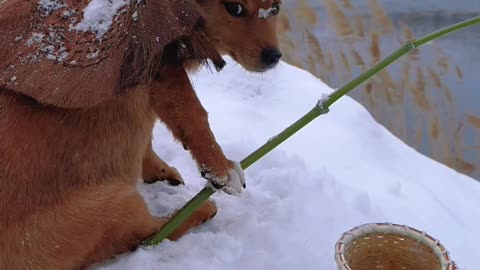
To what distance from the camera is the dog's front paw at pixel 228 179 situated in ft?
3.35

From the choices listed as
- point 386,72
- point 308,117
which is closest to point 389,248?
point 308,117

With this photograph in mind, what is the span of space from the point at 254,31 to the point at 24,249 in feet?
1.76

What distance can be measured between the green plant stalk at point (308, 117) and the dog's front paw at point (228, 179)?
0.07ft

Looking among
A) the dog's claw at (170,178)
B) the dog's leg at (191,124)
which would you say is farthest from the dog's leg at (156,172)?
the dog's leg at (191,124)

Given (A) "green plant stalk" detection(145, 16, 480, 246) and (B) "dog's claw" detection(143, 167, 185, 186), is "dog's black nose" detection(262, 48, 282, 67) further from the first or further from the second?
(B) "dog's claw" detection(143, 167, 185, 186)

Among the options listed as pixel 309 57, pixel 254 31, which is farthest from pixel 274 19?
pixel 309 57

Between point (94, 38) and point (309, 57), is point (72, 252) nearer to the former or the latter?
point (94, 38)

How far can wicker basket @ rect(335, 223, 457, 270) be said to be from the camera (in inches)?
36.0

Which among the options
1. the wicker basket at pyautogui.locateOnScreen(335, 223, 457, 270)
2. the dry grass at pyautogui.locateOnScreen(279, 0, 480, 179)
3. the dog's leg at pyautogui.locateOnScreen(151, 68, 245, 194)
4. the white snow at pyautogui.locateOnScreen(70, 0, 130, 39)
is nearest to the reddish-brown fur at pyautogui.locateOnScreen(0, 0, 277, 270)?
the dog's leg at pyautogui.locateOnScreen(151, 68, 245, 194)

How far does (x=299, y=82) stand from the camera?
6.42ft

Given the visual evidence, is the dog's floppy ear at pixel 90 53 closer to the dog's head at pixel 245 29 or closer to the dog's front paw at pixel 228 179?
the dog's head at pixel 245 29

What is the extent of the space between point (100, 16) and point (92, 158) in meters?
0.25

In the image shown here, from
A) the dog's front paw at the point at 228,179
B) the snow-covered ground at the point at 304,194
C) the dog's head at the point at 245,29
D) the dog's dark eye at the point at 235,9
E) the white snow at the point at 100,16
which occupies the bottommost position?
the snow-covered ground at the point at 304,194

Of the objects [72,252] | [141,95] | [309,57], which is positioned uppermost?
[141,95]
